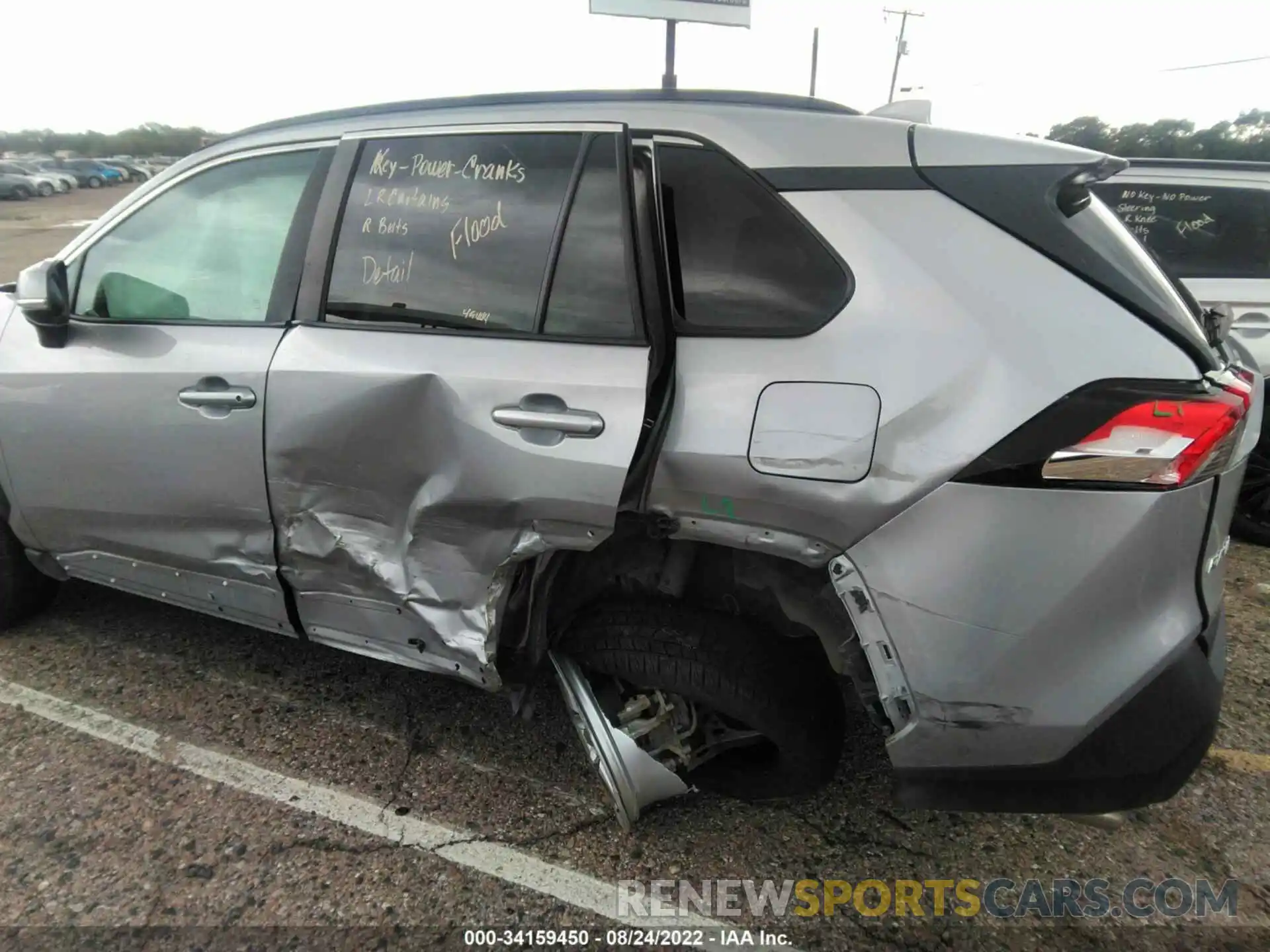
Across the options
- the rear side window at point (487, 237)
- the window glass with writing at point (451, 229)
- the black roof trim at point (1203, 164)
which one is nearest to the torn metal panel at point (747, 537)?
the rear side window at point (487, 237)

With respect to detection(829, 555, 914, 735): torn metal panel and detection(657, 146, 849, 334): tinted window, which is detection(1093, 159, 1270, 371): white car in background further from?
detection(829, 555, 914, 735): torn metal panel

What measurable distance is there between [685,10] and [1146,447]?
10007 mm

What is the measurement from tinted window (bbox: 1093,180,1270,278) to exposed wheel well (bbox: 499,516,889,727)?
3.49 meters

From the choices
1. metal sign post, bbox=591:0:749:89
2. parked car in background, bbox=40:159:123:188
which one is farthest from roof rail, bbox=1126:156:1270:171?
parked car in background, bbox=40:159:123:188

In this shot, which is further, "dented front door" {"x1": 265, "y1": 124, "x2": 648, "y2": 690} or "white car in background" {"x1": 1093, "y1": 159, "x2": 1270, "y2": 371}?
"white car in background" {"x1": 1093, "y1": 159, "x2": 1270, "y2": 371}

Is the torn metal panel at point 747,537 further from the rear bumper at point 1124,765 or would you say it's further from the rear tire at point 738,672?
the rear bumper at point 1124,765

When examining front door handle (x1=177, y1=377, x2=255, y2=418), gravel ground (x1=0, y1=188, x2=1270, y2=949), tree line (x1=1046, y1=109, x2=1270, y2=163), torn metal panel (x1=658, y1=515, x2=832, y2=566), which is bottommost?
gravel ground (x1=0, y1=188, x2=1270, y2=949)

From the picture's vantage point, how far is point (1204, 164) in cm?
441

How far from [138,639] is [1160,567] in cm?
340

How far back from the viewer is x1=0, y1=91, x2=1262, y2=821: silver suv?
65.3 inches

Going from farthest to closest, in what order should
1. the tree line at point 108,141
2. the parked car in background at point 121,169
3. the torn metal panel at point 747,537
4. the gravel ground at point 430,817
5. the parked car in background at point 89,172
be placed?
the tree line at point 108,141 → the parked car in background at point 121,169 → the parked car in background at point 89,172 → the gravel ground at point 430,817 → the torn metal panel at point 747,537

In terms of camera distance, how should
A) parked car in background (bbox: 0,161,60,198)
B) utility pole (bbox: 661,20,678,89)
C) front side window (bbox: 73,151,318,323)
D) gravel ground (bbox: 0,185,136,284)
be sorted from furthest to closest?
parked car in background (bbox: 0,161,60,198)
gravel ground (bbox: 0,185,136,284)
utility pole (bbox: 661,20,678,89)
front side window (bbox: 73,151,318,323)

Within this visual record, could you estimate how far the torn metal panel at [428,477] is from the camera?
1956 mm

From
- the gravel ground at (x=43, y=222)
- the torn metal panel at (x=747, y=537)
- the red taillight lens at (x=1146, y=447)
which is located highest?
the red taillight lens at (x=1146, y=447)
